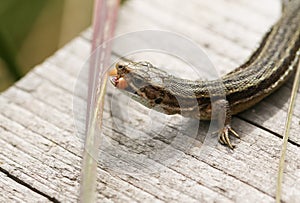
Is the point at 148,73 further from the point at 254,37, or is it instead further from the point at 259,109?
the point at 254,37

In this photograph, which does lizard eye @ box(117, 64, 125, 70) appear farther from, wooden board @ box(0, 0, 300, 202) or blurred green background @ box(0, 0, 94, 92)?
blurred green background @ box(0, 0, 94, 92)

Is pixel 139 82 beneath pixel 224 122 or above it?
above

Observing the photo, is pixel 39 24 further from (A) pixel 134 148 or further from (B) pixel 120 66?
A: (A) pixel 134 148

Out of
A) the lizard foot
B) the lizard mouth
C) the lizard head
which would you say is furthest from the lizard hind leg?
the lizard mouth

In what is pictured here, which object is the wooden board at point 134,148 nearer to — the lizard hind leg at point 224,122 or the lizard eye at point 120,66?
the lizard hind leg at point 224,122

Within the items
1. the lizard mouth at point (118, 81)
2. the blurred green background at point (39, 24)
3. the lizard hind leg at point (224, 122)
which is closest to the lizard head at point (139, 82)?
the lizard mouth at point (118, 81)

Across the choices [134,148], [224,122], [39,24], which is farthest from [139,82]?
[39,24]

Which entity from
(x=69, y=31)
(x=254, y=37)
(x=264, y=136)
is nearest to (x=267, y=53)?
(x=254, y=37)
